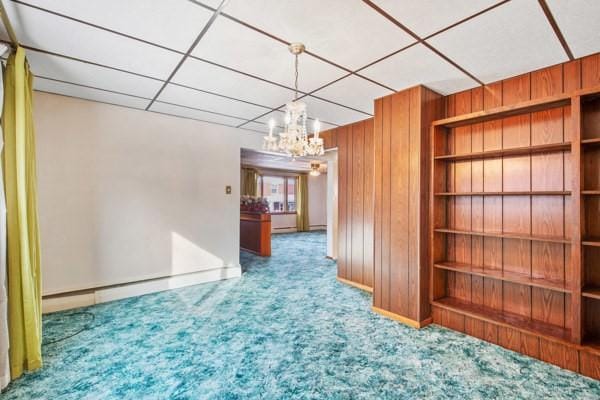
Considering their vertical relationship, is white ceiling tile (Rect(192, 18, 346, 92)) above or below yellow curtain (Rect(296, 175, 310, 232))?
above

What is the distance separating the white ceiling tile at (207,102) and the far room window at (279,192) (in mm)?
6798

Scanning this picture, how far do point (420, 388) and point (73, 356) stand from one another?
271cm

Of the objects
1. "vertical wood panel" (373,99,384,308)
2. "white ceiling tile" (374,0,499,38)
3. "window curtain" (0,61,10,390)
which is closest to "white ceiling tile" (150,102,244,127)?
"window curtain" (0,61,10,390)

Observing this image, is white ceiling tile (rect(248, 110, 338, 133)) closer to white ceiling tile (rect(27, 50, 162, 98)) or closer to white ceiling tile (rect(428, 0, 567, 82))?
white ceiling tile (rect(27, 50, 162, 98))

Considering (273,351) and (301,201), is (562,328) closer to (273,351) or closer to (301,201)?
(273,351)

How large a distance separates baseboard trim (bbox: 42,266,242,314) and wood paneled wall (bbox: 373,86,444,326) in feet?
8.25

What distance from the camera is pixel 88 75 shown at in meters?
2.69

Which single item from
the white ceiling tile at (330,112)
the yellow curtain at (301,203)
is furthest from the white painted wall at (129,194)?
the yellow curtain at (301,203)

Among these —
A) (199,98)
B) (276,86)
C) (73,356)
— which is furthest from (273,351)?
(199,98)

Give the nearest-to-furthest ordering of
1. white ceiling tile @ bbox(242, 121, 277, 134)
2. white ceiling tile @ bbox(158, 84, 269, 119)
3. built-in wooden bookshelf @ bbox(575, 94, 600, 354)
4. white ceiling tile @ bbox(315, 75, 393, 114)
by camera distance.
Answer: built-in wooden bookshelf @ bbox(575, 94, 600, 354), white ceiling tile @ bbox(315, 75, 393, 114), white ceiling tile @ bbox(158, 84, 269, 119), white ceiling tile @ bbox(242, 121, 277, 134)

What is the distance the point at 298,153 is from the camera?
248cm

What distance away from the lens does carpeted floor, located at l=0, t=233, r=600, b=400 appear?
74.5 inches

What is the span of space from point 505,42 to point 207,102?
2.96 metres

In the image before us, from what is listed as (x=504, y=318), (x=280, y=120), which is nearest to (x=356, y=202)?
(x=280, y=120)
